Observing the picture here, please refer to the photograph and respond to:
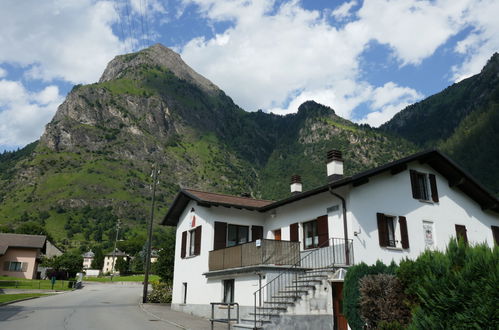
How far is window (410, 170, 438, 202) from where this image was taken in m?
20.3

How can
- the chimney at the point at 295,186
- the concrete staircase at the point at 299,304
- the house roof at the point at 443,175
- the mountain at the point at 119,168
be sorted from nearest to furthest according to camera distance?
1. the concrete staircase at the point at 299,304
2. the house roof at the point at 443,175
3. the chimney at the point at 295,186
4. the mountain at the point at 119,168

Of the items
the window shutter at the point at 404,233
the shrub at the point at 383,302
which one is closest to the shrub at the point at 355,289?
the shrub at the point at 383,302

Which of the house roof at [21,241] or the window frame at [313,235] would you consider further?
the house roof at [21,241]

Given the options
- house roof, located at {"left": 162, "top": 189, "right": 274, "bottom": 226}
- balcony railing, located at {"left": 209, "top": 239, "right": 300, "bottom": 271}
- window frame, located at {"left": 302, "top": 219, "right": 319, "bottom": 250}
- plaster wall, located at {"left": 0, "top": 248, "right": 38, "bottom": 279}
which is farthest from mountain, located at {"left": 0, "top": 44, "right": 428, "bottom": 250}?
window frame, located at {"left": 302, "top": 219, "right": 319, "bottom": 250}

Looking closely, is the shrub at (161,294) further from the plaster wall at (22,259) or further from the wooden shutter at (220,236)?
the plaster wall at (22,259)

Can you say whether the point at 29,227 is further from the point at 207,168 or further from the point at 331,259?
the point at 331,259

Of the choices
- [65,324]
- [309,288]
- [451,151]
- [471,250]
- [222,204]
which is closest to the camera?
[471,250]

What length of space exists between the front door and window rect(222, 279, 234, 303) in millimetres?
6016

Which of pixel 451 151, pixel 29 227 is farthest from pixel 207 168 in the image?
pixel 451 151

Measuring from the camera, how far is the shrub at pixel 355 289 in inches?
474

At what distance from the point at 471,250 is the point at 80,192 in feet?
505

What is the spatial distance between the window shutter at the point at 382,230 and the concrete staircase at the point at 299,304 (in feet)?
12.0

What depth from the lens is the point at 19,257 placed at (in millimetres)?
55750

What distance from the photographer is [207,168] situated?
189625 mm
